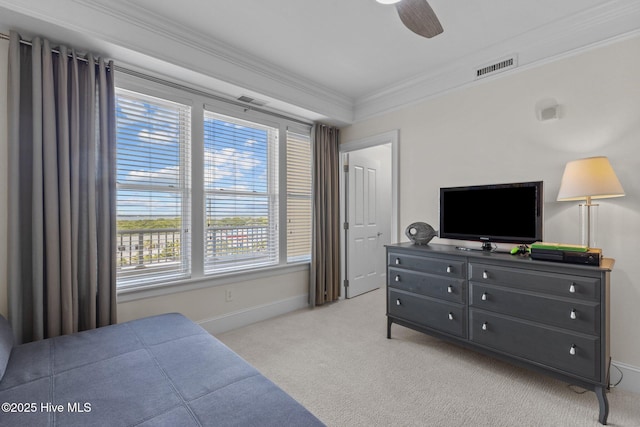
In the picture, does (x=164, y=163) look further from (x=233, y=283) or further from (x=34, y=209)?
(x=233, y=283)

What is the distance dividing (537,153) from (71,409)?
335cm

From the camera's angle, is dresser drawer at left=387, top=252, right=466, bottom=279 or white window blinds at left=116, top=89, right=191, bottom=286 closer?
dresser drawer at left=387, top=252, right=466, bottom=279

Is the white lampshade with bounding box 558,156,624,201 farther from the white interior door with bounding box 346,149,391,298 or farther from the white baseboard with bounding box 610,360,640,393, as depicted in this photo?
the white interior door with bounding box 346,149,391,298

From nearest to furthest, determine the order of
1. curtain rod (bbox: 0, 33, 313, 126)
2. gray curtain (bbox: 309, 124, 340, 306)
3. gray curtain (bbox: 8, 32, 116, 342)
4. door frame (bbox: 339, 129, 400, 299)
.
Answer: gray curtain (bbox: 8, 32, 116, 342) < curtain rod (bbox: 0, 33, 313, 126) < door frame (bbox: 339, 129, 400, 299) < gray curtain (bbox: 309, 124, 340, 306)

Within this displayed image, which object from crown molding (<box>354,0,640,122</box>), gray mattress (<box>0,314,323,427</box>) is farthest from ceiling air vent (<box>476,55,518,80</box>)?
gray mattress (<box>0,314,323,427</box>)

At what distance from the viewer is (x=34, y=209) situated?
197 centimetres

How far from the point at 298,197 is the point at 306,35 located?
6.15 feet

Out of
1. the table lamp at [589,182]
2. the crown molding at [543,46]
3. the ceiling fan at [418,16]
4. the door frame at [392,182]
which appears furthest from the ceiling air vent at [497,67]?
the ceiling fan at [418,16]

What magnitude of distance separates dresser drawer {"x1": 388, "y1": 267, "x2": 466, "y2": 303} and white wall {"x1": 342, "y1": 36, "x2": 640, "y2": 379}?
78cm

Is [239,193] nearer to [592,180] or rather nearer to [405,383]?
[405,383]

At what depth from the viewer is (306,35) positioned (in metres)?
2.48

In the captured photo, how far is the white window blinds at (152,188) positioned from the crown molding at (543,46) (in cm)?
246

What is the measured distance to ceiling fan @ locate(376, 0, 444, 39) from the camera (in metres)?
1.56

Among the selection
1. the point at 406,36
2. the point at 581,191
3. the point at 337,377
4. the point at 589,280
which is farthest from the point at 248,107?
the point at 589,280
